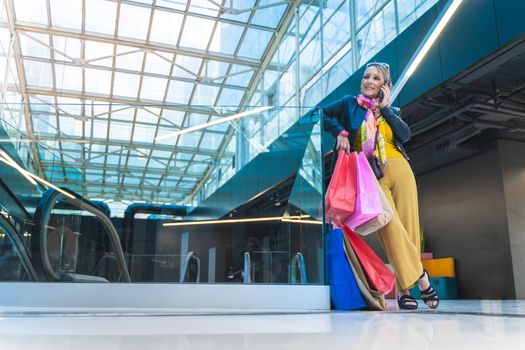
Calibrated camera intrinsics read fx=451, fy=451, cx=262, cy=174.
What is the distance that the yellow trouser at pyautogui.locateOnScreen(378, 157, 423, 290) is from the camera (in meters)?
3.37

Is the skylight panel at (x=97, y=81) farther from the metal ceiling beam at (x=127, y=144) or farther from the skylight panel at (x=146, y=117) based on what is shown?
the metal ceiling beam at (x=127, y=144)

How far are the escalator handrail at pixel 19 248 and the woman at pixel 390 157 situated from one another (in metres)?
2.85

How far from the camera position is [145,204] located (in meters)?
4.58

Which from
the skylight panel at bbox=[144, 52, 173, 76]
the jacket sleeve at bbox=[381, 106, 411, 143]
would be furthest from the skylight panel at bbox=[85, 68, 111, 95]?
the jacket sleeve at bbox=[381, 106, 411, 143]

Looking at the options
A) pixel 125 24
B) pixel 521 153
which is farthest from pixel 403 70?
pixel 125 24

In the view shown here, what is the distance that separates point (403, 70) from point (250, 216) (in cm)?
Answer: 460

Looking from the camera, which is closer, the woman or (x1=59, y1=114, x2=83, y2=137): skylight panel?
the woman

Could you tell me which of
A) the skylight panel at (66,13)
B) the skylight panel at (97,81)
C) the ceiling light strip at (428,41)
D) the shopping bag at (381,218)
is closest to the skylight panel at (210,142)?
the shopping bag at (381,218)

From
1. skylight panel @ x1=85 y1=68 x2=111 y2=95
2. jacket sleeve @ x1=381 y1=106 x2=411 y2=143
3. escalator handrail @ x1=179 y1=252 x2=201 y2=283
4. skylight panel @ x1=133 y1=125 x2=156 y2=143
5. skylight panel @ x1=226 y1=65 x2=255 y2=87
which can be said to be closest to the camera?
jacket sleeve @ x1=381 y1=106 x2=411 y2=143

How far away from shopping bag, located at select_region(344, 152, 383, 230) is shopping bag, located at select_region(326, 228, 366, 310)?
0.24 m

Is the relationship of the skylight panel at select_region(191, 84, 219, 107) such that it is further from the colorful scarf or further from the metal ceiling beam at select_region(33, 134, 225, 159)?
the colorful scarf

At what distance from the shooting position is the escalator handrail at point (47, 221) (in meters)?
4.05

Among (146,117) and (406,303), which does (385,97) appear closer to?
(406,303)

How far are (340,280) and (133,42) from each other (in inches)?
577
